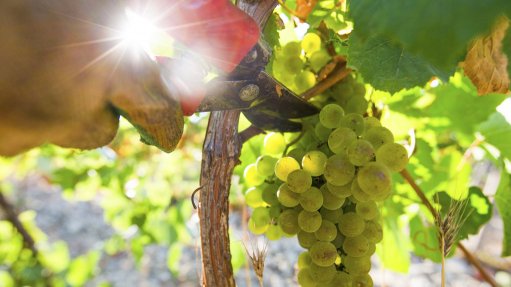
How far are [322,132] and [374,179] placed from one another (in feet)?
0.42

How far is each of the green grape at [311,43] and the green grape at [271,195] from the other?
0.22m

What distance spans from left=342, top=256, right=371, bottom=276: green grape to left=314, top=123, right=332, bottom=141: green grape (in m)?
0.16

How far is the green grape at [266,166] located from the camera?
67 cm

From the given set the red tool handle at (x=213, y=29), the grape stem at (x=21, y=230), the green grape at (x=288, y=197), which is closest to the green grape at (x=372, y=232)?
the green grape at (x=288, y=197)

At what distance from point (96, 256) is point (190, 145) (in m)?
0.71

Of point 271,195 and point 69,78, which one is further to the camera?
point 271,195

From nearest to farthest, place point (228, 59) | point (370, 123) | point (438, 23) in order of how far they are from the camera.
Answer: point (438, 23), point (228, 59), point (370, 123)

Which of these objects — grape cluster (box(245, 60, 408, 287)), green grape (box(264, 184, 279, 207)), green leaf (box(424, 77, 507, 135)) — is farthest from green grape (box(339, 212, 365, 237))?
green leaf (box(424, 77, 507, 135))

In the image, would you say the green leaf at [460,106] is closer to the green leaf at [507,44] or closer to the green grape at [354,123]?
the green grape at [354,123]

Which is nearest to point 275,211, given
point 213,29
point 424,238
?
point 213,29

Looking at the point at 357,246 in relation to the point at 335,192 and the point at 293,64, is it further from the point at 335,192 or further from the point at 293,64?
the point at 293,64

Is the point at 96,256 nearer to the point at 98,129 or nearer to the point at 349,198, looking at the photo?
the point at 349,198

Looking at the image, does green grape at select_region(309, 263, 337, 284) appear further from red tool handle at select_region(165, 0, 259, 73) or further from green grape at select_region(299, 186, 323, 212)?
red tool handle at select_region(165, 0, 259, 73)

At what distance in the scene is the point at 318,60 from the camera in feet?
2.38
